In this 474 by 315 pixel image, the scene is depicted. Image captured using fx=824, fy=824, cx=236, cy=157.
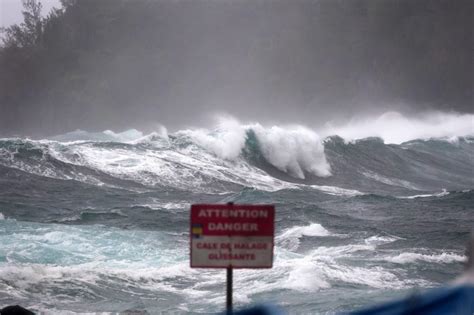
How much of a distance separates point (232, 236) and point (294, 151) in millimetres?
22896

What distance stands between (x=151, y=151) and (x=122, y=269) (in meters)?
13.4

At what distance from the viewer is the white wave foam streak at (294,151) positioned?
83.6 feet

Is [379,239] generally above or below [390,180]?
below

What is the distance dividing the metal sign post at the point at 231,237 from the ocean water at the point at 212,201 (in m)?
4.41

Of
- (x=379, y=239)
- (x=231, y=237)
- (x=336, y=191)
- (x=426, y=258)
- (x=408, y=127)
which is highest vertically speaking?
(x=408, y=127)

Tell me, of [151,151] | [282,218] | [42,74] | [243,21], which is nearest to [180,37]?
[243,21]

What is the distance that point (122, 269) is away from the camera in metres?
10.4

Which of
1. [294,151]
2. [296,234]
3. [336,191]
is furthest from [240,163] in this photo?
[296,234]

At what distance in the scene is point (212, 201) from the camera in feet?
59.4

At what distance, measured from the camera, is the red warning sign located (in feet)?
13.8

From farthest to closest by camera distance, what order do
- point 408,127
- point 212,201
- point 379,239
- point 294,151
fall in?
point 408,127, point 294,151, point 212,201, point 379,239

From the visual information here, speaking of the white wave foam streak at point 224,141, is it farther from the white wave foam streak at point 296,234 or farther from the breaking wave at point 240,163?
the white wave foam streak at point 296,234

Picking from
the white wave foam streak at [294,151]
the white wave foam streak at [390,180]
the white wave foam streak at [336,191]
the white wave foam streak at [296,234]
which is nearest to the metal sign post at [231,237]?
the white wave foam streak at [296,234]

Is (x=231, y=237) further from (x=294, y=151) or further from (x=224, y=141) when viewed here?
(x=294, y=151)
